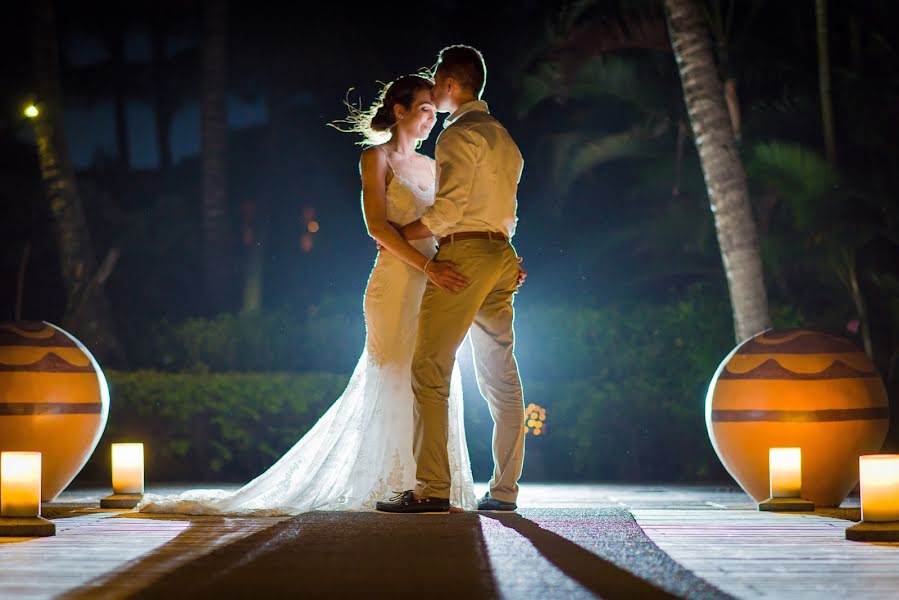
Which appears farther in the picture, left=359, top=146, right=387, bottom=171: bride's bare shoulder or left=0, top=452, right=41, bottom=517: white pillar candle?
left=359, top=146, right=387, bottom=171: bride's bare shoulder

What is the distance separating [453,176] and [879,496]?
→ 7.75 feet

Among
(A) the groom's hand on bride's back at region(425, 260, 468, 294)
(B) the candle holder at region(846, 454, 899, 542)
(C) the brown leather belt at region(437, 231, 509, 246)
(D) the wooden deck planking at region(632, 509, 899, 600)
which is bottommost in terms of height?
(D) the wooden deck planking at region(632, 509, 899, 600)

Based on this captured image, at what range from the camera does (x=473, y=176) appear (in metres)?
6.21

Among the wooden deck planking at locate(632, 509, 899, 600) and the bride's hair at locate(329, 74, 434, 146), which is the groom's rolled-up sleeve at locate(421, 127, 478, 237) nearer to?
the bride's hair at locate(329, 74, 434, 146)

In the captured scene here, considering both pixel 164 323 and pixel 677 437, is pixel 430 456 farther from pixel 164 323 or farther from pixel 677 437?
pixel 164 323

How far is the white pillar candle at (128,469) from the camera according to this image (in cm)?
750

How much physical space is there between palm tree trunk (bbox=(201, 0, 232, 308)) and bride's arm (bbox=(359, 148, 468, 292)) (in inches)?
444

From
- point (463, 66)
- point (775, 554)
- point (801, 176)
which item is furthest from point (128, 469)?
point (801, 176)

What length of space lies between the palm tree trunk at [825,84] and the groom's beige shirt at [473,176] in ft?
22.7

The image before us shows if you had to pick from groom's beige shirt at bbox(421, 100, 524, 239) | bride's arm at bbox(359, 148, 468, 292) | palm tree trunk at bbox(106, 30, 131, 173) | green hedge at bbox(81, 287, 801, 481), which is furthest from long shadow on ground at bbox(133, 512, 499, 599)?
palm tree trunk at bbox(106, 30, 131, 173)

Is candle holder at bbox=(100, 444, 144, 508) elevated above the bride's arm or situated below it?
below

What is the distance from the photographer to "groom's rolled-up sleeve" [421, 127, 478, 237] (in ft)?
20.2

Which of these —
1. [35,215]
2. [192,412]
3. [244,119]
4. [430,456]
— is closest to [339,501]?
[430,456]

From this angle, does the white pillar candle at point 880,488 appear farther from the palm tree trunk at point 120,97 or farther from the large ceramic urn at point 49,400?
the palm tree trunk at point 120,97
